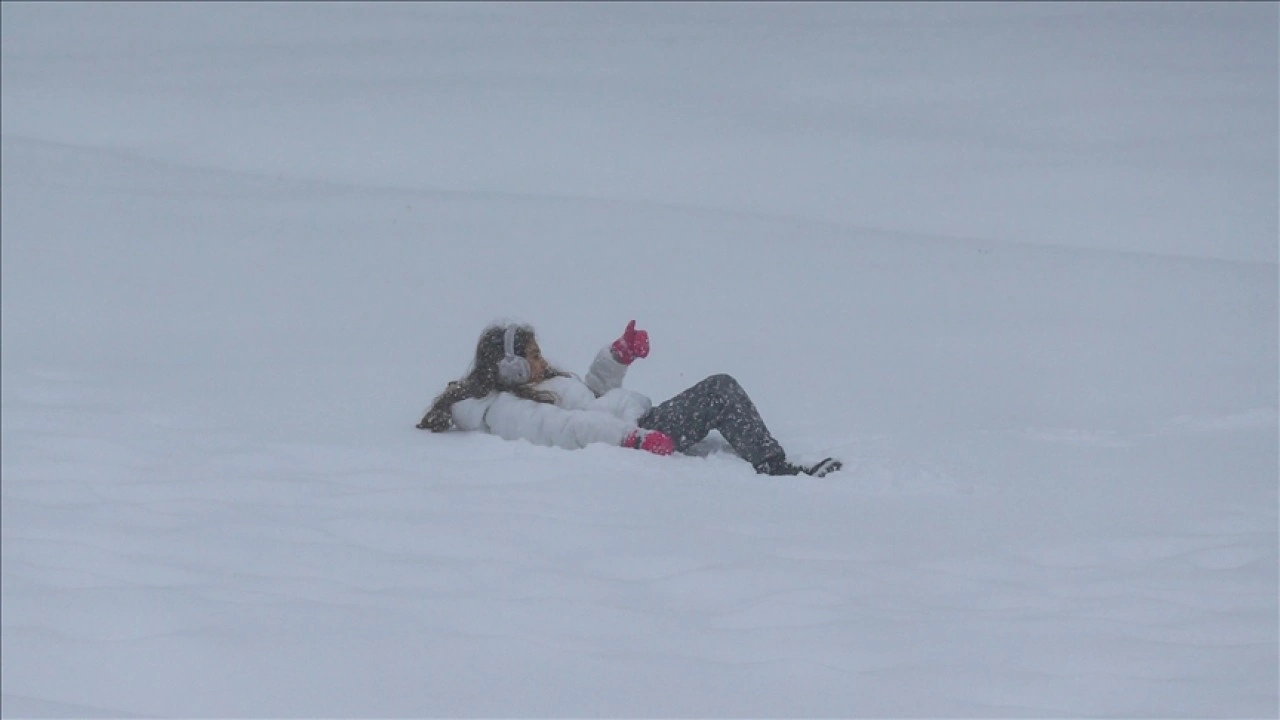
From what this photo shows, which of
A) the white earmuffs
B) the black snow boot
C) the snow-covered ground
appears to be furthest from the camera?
the white earmuffs

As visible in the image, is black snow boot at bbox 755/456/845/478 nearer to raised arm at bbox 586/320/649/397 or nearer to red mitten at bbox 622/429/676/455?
red mitten at bbox 622/429/676/455

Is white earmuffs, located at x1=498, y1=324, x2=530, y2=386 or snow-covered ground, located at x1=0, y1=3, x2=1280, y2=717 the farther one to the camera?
white earmuffs, located at x1=498, y1=324, x2=530, y2=386

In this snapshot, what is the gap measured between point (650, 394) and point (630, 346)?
3.60ft

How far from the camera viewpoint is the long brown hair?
6455mm

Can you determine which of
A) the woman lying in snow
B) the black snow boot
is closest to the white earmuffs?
the woman lying in snow

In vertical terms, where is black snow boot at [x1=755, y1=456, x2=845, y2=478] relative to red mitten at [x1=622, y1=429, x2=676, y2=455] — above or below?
below

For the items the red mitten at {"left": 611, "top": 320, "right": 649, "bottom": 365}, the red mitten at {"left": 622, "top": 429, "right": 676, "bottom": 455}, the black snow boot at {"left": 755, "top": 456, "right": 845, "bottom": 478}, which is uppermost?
the red mitten at {"left": 611, "top": 320, "right": 649, "bottom": 365}

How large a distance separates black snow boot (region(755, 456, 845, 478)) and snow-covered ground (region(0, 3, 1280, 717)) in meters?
0.08

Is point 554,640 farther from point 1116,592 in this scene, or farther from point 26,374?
point 26,374

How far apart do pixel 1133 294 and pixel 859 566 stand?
5941 mm

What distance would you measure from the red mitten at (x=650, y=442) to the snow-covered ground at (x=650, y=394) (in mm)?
72

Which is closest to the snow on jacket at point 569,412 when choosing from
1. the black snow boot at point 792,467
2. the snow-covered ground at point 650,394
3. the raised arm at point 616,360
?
the raised arm at point 616,360

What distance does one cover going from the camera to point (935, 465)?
20.4 ft

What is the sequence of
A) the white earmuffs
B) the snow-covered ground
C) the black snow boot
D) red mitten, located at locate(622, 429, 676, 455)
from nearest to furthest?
1. the snow-covered ground
2. the black snow boot
3. red mitten, located at locate(622, 429, 676, 455)
4. the white earmuffs
